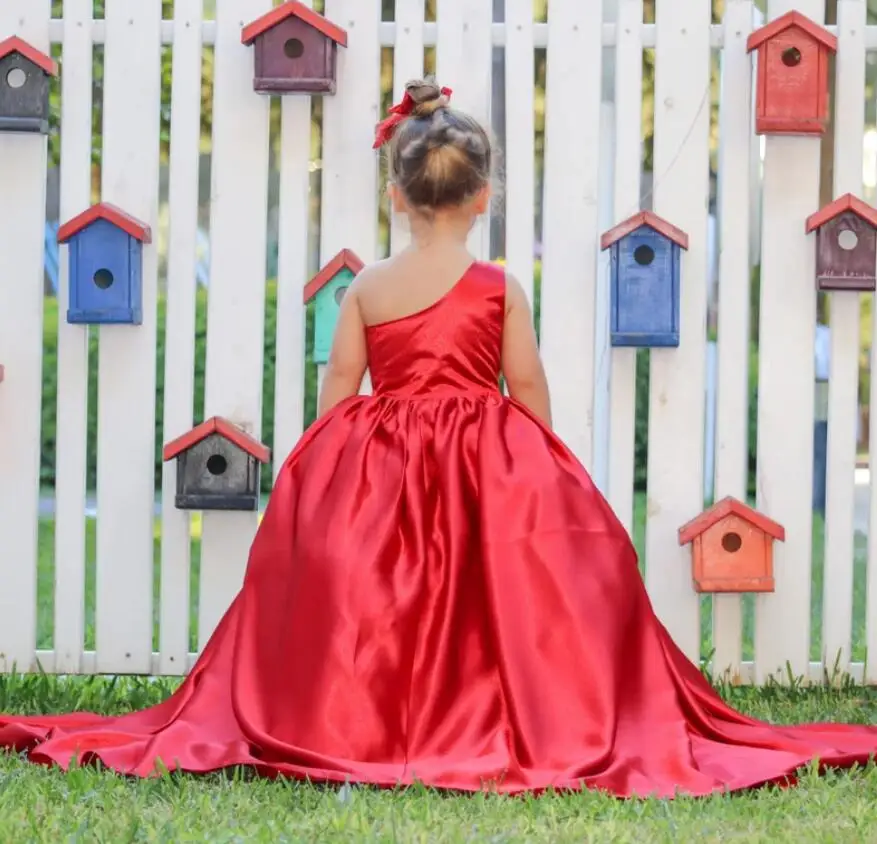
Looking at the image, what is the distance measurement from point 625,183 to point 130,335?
1570mm

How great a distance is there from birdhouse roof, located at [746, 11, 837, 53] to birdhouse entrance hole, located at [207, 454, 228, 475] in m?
1.99

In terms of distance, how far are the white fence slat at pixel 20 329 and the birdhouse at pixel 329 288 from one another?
866 mm

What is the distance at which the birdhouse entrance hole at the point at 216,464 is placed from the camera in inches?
181

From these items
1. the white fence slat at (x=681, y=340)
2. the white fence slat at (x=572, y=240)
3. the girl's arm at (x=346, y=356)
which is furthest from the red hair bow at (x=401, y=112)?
the white fence slat at (x=681, y=340)

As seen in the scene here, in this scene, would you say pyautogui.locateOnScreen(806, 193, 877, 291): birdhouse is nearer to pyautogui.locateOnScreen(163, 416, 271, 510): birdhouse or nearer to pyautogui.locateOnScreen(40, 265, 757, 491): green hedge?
pyautogui.locateOnScreen(163, 416, 271, 510): birdhouse

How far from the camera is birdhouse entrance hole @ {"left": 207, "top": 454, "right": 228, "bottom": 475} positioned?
4598 mm

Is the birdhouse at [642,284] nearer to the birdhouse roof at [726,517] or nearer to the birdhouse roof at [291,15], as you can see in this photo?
the birdhouse roof at [726,517]

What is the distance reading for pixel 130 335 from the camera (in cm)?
466

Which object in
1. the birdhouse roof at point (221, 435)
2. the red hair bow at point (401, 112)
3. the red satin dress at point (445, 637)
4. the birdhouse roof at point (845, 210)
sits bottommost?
the red satin dress at point (445, 637)

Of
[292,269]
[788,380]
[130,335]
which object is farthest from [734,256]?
[130,335]

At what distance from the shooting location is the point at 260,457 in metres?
4.56

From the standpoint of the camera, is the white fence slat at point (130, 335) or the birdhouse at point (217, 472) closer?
the birdhouse at point (217, 472)

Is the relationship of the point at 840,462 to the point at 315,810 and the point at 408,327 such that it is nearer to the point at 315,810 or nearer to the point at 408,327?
the point at 408,327

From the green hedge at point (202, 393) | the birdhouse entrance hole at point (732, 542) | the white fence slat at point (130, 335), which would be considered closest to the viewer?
the birdhouse entrance hole at point (732, 542)
